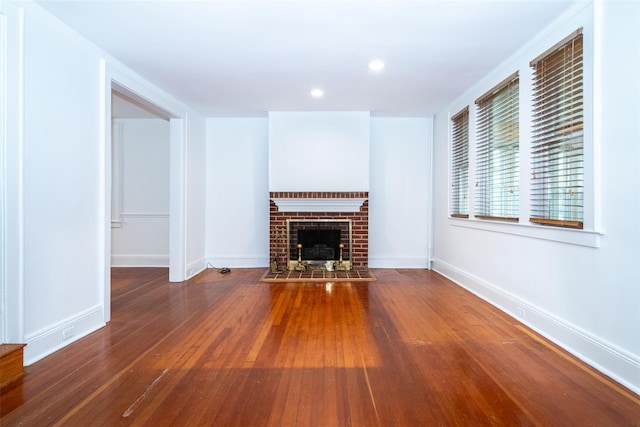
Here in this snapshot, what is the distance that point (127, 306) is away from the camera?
11.7 ft

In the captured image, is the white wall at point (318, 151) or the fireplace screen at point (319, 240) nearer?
the white wall at point (318, 151)

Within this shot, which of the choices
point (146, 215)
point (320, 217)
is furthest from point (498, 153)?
point (146, 215)

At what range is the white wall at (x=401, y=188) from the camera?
574 cm

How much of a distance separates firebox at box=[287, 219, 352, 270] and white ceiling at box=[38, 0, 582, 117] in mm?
2012

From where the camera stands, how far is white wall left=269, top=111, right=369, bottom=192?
5.29 metres

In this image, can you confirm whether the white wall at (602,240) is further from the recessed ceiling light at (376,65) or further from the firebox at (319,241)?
the firebox at (319,241)

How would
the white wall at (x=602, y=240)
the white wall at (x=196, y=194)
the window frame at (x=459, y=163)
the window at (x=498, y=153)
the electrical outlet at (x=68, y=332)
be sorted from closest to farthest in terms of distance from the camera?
the white wall at (x=602, y=240)
the electrical outlet at (x=68, y=332)
the window at (x=498, y=153)
the window frame at (x=459, y=163)
the white wall at (x=196, y=194)

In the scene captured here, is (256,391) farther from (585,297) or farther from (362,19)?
(362,19)

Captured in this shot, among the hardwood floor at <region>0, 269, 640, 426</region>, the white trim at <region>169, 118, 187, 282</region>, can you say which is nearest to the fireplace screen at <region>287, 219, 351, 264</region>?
the white trim at <region>169, 118, 187, 282</region>

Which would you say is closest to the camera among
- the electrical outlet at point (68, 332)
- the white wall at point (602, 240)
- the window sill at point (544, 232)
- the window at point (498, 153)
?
the white wall at point (602, 240)

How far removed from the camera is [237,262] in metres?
5.74

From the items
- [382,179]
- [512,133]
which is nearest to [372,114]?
[382,179]

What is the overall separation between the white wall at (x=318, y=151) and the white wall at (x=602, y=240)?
2522 mm

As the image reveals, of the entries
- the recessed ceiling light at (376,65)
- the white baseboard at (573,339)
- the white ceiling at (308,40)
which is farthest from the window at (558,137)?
the recessed ceiling light at (376,65)
